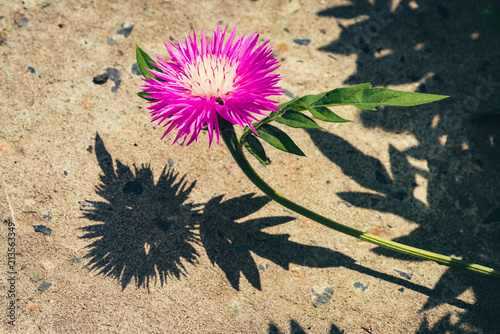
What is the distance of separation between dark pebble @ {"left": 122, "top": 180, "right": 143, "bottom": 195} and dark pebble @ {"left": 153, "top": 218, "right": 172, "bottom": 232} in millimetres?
195

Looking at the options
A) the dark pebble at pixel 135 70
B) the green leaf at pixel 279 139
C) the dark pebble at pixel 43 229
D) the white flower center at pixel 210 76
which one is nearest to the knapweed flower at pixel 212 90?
the white flower center at pixel 210 76

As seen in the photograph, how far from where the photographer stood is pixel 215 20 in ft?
8.55

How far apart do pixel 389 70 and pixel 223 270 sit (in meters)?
1.71

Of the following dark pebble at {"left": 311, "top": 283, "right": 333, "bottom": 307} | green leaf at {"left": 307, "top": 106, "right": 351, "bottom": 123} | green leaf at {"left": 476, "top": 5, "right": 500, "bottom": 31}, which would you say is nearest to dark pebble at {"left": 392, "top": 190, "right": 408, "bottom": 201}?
dark pebble at {"left": 311, "top": 283, "right": 333, "bottom": 307}

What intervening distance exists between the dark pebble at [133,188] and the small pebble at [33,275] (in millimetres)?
610

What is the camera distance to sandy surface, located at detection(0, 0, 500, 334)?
201 cm

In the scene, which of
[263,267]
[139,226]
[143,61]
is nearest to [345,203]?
[263,267]

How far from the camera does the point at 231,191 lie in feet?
7.28

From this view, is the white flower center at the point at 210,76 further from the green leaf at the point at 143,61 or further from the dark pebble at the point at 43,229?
the dark pebble at the point at 43,229

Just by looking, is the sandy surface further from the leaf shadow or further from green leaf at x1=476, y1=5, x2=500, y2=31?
green leaf at x1=476, y1=5, x2=500, y2=31

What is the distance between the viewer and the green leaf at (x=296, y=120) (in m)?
1.57

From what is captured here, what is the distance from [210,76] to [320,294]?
130 centimetres

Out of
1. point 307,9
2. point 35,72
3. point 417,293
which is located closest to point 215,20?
point 307,9

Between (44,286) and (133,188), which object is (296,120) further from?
(44,286)
